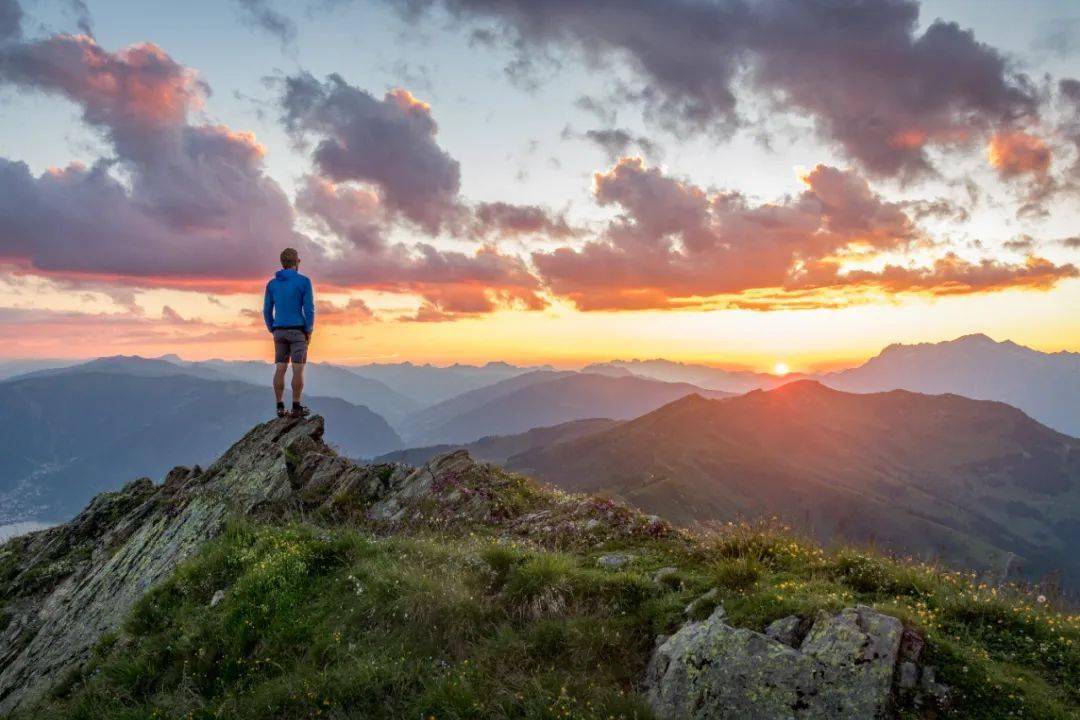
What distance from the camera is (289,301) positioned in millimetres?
19469

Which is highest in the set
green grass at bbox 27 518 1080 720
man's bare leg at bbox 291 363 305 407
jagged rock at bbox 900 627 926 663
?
man's bare leg at bbox 291 363 305 407

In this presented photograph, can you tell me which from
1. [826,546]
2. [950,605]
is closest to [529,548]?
[826,546]

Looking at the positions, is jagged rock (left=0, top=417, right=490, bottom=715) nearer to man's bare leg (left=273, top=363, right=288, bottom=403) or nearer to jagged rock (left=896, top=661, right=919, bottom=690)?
man's bare leg (left=273, top=363, right=288, bottom=403)

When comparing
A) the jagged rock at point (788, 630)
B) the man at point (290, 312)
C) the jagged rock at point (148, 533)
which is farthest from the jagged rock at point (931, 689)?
the man at point (290, 312)

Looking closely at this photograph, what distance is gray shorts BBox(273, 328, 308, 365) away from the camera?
1964 centimetres

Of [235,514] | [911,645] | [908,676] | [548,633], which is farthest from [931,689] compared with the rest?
[235,514]

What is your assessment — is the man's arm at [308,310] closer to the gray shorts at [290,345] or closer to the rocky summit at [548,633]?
the gray shorts at [290,345]

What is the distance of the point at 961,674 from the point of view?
6.90 m

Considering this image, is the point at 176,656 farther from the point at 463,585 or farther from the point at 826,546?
the point at 826,546

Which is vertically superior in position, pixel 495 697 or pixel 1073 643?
pixel 1073 643

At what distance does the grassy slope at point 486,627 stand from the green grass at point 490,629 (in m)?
0.03

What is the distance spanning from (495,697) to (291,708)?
2.87 meters

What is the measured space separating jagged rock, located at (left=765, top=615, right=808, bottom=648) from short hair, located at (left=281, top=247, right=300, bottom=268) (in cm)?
Answer: 1743

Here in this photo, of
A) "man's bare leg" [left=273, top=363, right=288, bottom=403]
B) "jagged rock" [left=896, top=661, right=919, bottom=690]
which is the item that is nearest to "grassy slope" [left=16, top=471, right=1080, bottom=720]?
"jagged rock" [left=896, top=661, right=919, bottom=690]
